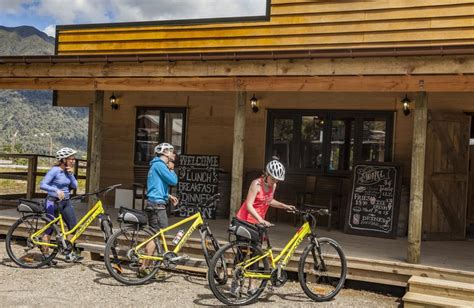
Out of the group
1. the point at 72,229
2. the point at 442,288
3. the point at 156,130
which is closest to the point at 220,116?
the point at 156,130

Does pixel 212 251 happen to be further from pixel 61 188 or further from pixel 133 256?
pixel 61 188

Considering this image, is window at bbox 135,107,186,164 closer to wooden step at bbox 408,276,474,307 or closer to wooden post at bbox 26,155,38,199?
wooden post at bbox 26,155,38,199

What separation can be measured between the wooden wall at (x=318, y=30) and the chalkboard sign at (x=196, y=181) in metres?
2.30

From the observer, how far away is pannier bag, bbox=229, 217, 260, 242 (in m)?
6.10

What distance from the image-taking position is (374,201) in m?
9.30

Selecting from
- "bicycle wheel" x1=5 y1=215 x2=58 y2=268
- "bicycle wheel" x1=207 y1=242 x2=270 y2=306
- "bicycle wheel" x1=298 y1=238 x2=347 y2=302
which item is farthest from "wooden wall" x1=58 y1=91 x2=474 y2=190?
"bicycle wheel" x1=207 y1=242 x2=270 y2=306

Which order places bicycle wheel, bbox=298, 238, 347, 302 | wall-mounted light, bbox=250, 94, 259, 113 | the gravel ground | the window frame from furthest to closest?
the window frame < wall-mounted light, bbox=250, 94, 259, 113 < bicycle wheel, bbox=298, 238, 347, 302 < the gravel ground

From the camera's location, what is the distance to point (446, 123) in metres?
9.06

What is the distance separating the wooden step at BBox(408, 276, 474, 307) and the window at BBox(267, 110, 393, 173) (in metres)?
3.60

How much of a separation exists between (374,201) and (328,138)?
1592 millimetres

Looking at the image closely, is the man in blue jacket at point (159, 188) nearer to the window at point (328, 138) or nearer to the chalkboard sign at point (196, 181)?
the chalkboard sign at point (196, 181)

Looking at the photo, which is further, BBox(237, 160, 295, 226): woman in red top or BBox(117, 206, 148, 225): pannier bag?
BBox(117, 206, 148, 225): pannier bag

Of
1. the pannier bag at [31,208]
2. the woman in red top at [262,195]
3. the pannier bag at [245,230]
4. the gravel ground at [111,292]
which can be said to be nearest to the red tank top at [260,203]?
the woman in red top at [262,195]

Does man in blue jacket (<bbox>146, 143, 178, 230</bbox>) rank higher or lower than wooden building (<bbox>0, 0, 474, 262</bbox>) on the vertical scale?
lower
